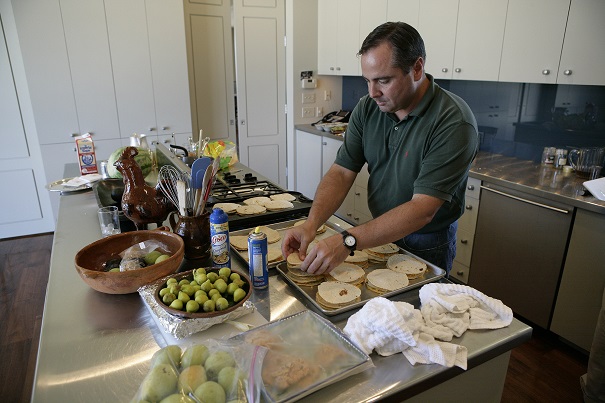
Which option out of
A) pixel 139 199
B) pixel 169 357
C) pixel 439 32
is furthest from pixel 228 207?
pixel 439 32

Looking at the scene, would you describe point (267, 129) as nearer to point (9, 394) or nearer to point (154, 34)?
point (154, 34)

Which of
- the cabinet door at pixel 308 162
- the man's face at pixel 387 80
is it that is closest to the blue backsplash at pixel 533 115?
the cabinet door at pixel 308 162

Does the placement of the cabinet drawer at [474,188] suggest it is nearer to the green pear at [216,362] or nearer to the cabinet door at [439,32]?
the cabinet door at [439,32]

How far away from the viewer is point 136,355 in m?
0.95

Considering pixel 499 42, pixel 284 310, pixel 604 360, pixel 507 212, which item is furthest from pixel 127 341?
pixel 499 42

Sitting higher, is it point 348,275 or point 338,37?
point 338,37

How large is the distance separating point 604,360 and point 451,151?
1256 millimetres

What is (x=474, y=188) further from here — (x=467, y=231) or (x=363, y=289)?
(x=363, y=289)

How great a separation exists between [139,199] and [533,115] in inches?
102

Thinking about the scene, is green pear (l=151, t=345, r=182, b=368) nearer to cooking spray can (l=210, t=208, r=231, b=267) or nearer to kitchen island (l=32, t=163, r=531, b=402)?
kitchen island (l=32, t=163, r=531, b=402)

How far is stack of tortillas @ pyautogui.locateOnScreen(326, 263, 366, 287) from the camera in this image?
1235 millimetres

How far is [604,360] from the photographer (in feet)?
5.91

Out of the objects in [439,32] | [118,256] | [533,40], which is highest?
[439,32]

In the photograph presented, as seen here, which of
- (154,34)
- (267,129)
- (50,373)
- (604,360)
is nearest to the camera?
(50,373)
